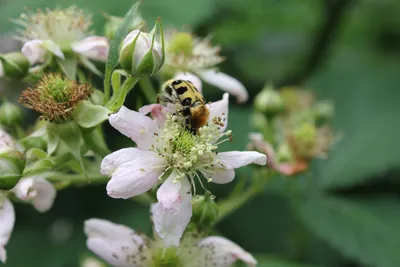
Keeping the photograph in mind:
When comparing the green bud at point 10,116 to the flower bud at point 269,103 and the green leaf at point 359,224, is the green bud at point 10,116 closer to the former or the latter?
the flower bud at point 269,103

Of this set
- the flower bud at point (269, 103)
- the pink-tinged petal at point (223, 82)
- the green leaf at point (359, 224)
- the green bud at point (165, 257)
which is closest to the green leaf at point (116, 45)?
the green bud at point (165, 257)

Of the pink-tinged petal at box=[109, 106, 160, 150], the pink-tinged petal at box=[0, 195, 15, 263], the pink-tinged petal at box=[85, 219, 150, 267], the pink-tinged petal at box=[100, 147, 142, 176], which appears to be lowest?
the pink-tinged petal at box=[0, 195, 15, 263]

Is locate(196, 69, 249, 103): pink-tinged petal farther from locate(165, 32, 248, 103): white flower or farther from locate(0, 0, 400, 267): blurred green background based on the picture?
locate(0, 0, 400, 267): blurred green background

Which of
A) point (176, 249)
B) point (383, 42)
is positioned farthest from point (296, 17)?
point (176, 249)

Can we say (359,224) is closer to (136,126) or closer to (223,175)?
(223,175)

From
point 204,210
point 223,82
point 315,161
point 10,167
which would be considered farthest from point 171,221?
point 315,161

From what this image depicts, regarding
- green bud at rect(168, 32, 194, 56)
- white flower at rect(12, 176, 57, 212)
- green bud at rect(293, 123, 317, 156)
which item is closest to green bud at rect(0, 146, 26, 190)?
white flower at rect(12, 176, 57, 212)
